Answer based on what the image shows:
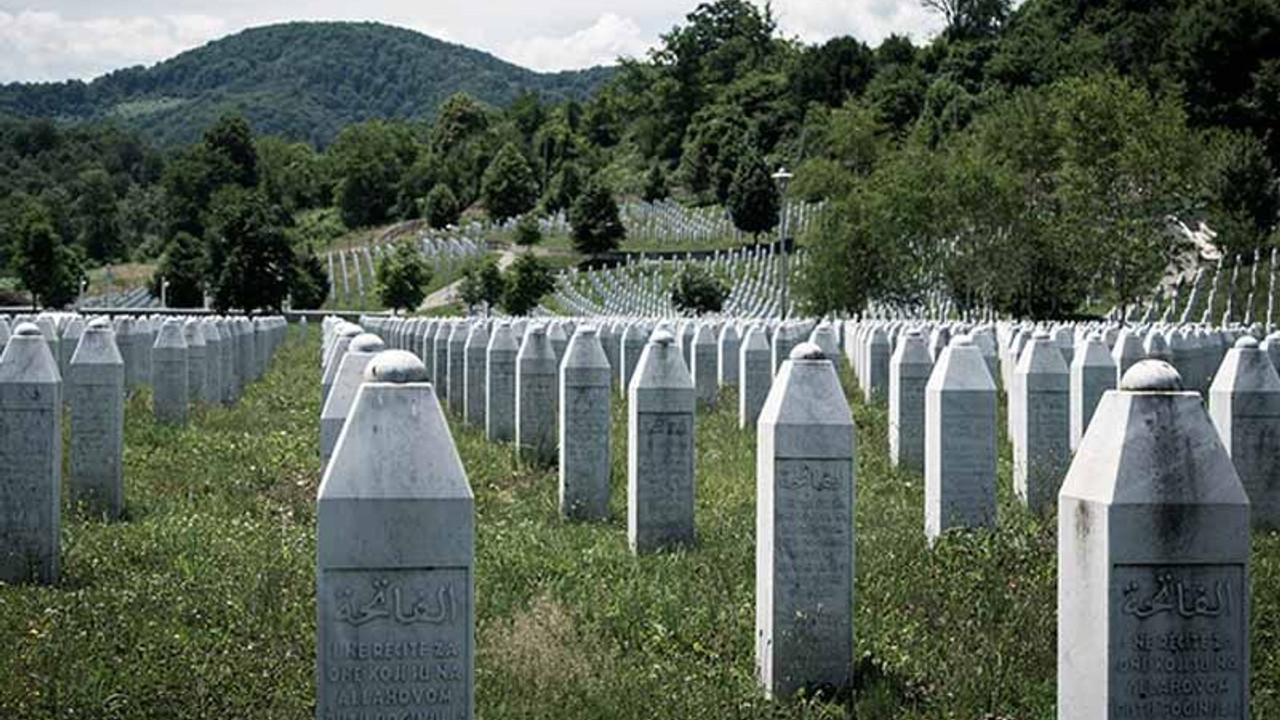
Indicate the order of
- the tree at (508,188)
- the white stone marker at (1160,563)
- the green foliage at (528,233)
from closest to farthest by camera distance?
the white stone marker at (1160,563) → the green foliage at (528,233) → the tree at (508,188)

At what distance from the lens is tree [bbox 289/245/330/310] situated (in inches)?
3720

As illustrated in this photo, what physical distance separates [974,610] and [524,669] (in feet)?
10.1

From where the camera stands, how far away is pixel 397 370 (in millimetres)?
6449

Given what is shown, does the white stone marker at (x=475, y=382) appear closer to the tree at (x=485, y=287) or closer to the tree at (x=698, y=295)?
the tree at (x=698, y=295)

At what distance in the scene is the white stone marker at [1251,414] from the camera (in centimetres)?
1432

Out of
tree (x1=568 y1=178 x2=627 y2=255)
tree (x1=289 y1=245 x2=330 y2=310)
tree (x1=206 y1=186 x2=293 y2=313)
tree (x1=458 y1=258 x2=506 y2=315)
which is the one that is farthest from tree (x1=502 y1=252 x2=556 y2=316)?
tree (x1=568 y1=178 x2=627 y2=255)

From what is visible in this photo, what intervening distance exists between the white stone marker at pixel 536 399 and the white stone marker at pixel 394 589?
12923mm

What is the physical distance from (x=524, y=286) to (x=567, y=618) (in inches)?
2851

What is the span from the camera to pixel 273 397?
31.2 m

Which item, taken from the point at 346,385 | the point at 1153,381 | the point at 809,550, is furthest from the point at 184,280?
the point at 1153,381

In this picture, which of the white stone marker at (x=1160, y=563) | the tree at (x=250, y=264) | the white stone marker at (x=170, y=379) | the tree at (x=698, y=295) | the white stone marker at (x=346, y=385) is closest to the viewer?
the white stone marker at (x=1160, y=563)

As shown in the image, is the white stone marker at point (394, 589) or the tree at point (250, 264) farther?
the tree at point (250, 264)

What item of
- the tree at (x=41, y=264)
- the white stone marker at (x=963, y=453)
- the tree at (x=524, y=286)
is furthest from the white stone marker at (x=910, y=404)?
the tree at (x=41, y=264)

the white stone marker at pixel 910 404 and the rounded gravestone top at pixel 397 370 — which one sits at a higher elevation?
the rounded gravestone top at pixel 397 370
